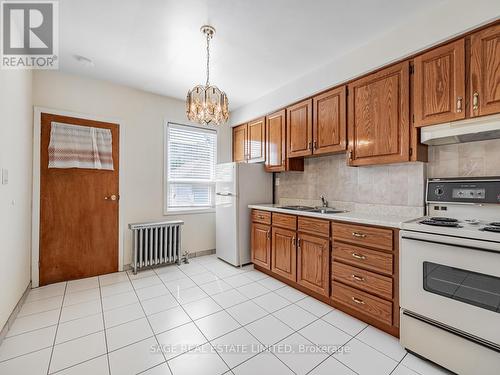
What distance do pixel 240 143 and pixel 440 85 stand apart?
2.85 m

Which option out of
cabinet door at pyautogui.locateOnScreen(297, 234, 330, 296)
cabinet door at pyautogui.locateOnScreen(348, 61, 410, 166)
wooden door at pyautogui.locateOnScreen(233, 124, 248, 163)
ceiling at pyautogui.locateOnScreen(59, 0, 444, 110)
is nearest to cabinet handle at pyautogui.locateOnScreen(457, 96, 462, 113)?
cabinet door at pyautogui.locateOnScreen(348, 61, 410, 166)

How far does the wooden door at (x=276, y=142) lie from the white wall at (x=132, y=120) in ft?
4.59

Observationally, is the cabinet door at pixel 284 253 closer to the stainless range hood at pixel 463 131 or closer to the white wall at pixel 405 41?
the stainless range hood at pixel 463 131

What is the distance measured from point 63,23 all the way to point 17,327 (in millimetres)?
2607

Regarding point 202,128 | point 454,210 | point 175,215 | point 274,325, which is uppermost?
point 202,128

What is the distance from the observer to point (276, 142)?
3.40 meters

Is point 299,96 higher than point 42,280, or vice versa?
point 299,96

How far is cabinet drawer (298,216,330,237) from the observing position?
234 centimetres

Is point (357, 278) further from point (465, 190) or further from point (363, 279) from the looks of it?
point (465, 190)

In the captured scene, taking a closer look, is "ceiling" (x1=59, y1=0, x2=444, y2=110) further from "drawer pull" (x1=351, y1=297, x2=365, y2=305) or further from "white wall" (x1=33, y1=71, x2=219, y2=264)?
"drawer pull" (x1=351, y1=297, x2=365, y2=305)

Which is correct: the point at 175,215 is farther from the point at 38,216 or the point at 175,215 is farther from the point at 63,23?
the point at 63,23

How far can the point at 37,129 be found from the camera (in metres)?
2.71

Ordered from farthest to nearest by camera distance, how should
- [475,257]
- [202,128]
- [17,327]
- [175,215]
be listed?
[202,128]
[175,215]
[17,327]
[475,257]

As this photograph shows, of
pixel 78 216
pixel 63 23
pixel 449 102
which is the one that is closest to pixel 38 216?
pixel 78 216
